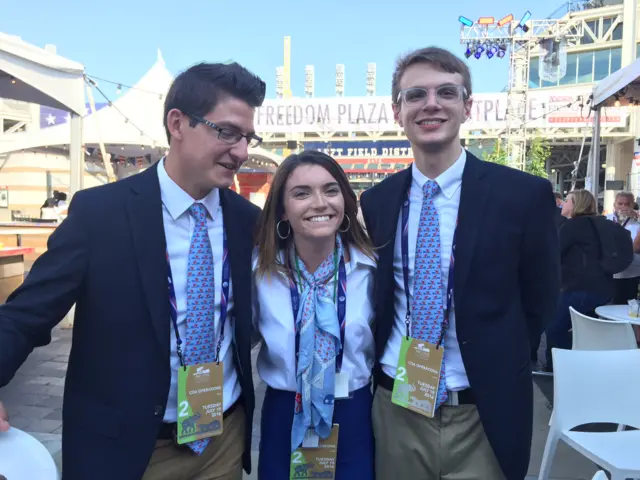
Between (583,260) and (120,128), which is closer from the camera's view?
(583,260)

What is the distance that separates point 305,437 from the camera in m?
1.49

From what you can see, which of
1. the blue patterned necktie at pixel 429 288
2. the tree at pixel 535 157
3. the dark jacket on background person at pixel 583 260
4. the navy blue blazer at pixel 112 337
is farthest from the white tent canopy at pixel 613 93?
the tree at pixel 535 157

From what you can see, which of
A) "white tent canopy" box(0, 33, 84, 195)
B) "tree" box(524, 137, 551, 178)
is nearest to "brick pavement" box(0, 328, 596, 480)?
"white tent canopy" box(0, 33, 84, 195)

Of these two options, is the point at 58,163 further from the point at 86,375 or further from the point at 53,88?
the point at 86,375

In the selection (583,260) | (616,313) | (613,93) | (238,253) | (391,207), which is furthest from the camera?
(613,93)

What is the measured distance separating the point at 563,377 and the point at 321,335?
138cm

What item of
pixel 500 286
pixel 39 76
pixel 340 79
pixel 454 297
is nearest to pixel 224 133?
pixel 454 297

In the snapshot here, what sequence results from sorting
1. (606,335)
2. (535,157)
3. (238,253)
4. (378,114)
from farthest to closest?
(378,114)
(535,157)
(606,335)
(238,253)

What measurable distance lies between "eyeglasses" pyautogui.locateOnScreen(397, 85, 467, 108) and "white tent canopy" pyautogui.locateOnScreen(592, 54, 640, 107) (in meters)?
3.94

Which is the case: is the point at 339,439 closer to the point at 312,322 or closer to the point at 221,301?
the point at 312,322

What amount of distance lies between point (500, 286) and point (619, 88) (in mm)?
4641

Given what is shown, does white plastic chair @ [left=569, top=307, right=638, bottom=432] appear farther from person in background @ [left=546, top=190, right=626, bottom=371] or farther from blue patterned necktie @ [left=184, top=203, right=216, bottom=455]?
blue patterned necktie @ [left=184, top=203, right=216, bottom=455]

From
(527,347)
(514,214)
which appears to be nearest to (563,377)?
(527,347)

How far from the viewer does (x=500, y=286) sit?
149 centimetres
